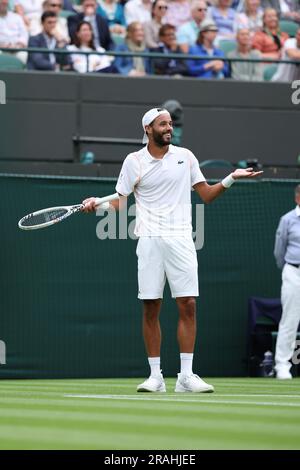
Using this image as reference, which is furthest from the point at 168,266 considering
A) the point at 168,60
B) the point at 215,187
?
the point at 168,60

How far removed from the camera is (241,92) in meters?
16.3

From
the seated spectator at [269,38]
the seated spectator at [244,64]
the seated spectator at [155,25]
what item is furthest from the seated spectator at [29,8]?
the seated spectator at [269,38]

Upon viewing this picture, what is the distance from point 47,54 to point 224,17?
138 inches

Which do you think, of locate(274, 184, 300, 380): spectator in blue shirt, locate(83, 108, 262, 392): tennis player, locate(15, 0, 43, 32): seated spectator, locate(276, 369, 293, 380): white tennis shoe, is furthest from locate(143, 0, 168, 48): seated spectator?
locate(83, 108, 262, 392): tennis player

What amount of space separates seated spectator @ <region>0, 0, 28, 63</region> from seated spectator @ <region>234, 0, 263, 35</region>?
11.9 feet

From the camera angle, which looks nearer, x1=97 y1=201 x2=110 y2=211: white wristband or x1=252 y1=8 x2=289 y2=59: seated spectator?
x1=97 y1=201 x2=110 y2=211: white wristband

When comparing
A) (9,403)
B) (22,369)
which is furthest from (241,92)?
(9,403)

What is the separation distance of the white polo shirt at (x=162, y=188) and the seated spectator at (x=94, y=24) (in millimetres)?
7134

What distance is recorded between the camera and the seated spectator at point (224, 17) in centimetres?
1800

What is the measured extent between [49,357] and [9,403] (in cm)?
555

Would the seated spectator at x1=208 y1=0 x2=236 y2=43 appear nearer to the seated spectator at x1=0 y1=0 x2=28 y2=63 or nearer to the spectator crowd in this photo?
the spectator crowd

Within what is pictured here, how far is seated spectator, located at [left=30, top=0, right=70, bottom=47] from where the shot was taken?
16.2 meters
